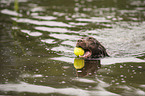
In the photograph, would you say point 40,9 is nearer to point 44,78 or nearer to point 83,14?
point 83,14

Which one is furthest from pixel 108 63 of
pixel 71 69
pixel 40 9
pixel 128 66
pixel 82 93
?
pixel 40 9

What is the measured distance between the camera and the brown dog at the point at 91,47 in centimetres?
744

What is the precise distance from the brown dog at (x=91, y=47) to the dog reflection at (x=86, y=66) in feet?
0.74

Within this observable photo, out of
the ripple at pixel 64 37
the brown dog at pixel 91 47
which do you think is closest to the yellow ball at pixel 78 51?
the brown dog at pixel 91 47

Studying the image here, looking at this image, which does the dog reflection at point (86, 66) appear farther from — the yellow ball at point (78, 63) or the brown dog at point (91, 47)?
the brown dog at point (91, 47)

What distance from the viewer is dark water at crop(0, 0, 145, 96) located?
5695mm

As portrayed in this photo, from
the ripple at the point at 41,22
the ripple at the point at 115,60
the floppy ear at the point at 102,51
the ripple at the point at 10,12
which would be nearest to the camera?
the ripple at the point at 115,60

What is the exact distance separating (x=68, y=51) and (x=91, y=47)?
4.40ft

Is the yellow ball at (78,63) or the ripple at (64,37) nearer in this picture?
the yellow ball at (78,63)

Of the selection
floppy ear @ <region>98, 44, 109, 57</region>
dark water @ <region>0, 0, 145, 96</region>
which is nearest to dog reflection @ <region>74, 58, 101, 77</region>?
dark water @ <region>0, 0, 145, 96</region>

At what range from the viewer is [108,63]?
732 cm

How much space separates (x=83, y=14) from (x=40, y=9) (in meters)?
3.33

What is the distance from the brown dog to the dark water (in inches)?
9.7

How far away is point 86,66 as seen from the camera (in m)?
7.05
